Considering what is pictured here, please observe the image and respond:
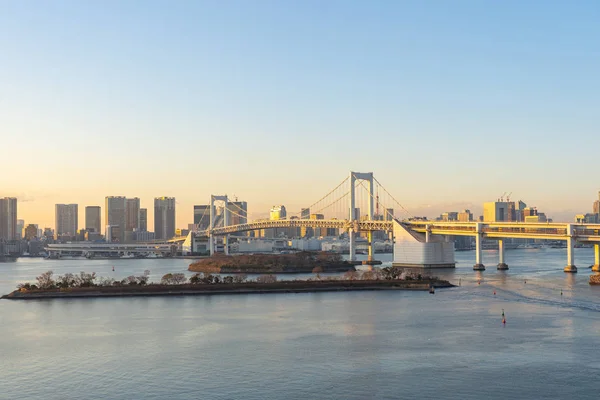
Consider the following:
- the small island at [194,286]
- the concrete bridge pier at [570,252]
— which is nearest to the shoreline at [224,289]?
the small island at [194,286]

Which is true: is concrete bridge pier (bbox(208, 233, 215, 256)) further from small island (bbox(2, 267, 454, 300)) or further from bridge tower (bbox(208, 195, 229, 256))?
small island (bbox(2, 267, 454, 300))

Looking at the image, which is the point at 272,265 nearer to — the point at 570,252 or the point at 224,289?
the point at 224,289

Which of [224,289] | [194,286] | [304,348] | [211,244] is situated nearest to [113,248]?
[211,244]

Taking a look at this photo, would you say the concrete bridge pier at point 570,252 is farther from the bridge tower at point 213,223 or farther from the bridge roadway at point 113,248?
the bridge roadway at point 113,248

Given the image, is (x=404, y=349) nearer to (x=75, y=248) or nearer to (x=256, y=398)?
(x=256, y=398)

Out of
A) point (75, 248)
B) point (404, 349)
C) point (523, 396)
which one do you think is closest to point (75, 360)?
point (404, 349)
